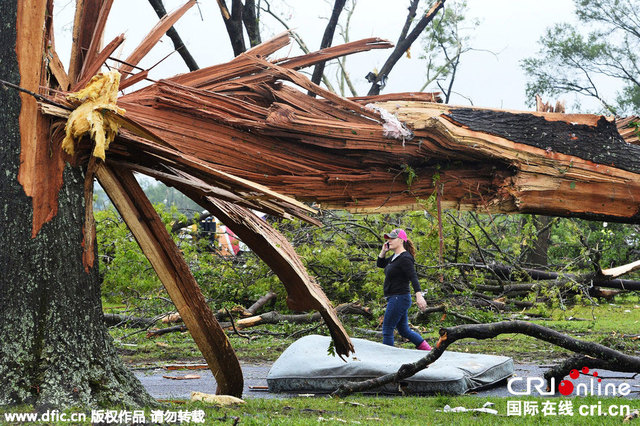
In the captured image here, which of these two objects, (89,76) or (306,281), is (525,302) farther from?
(89,76)

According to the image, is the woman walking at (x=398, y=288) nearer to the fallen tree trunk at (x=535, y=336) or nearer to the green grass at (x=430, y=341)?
the green grass at (x=430, y=341)

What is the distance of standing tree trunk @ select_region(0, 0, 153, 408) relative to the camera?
3.69m

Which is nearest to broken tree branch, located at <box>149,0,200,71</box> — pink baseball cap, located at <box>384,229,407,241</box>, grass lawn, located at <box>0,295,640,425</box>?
grass lawn, located at <box>0,295,640,425</box>

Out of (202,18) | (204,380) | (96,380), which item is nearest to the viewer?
(96,380)

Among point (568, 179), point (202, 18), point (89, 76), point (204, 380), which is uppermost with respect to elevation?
point (202, 18)

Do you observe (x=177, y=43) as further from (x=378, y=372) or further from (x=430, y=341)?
(x=378, y=372)

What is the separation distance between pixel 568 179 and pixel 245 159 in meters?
2.08

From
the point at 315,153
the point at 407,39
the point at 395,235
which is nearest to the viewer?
the point at 315,153

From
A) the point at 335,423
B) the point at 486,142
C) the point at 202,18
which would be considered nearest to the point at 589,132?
the point at 486,142

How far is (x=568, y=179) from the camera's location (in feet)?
14.9

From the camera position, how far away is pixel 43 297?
12.5ft

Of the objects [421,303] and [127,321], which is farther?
[127,321]

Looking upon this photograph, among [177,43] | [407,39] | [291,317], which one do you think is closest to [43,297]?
[291,317]

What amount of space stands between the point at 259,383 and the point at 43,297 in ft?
9.88
